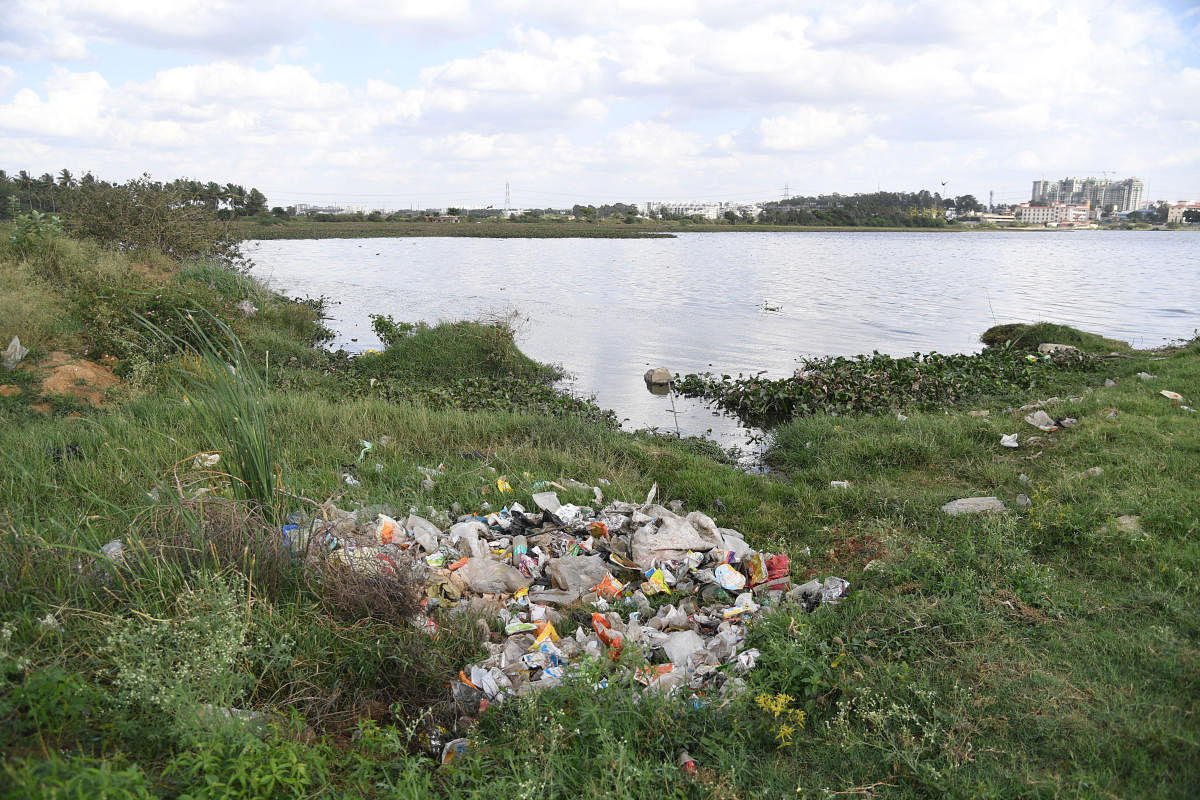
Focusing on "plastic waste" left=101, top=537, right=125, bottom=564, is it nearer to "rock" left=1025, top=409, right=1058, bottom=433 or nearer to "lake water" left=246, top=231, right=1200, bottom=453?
"lake water" left=246, top=231, right=1200, bottom=453

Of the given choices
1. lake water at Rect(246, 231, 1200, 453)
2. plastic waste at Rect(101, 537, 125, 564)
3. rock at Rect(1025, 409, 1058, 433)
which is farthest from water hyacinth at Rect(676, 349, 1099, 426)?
plastic waste at Rect(101, 537, 125, 564)

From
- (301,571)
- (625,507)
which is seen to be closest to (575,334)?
(625,507)

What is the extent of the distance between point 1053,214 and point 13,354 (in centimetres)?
15434

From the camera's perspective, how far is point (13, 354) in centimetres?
806

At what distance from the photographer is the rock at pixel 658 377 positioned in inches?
494

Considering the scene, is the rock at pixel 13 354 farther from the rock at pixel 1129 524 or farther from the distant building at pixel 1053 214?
the distant building at pixel 1053 214

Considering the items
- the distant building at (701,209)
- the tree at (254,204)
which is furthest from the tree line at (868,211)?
the tree at (254,204)

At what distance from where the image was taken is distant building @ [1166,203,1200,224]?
363ft

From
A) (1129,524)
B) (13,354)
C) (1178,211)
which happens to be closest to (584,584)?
(1129,524)

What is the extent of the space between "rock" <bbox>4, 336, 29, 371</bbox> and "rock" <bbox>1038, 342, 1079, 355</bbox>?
15.0m

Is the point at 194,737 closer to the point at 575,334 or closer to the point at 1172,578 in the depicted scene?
the point at 1172,578

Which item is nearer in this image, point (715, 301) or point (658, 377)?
point (658, 377)

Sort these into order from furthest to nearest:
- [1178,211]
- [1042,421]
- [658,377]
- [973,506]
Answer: [1178,211], [658,377], [1042,421], [973,506]

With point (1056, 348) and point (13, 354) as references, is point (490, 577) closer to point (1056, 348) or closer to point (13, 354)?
point (13, 354)
